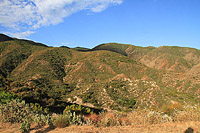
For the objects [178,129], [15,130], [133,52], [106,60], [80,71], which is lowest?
[15,130]

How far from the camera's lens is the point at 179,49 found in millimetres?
107562

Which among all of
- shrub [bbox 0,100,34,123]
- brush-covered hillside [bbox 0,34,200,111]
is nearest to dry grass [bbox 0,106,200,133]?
shrub [bbox 0,100,34,123]

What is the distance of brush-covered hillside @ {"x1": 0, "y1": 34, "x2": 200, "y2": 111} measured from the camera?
25.9 m

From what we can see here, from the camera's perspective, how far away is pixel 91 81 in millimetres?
36469

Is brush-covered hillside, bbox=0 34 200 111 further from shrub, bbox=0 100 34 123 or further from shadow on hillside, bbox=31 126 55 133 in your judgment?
shadow on hillside, bbox=31 126 55 133

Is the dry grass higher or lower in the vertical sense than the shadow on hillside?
higher

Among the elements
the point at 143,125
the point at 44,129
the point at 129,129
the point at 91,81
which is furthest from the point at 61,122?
the point at 91,81

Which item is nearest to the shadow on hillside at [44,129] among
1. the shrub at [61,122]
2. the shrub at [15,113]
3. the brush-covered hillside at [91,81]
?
the shrub at [61,122]

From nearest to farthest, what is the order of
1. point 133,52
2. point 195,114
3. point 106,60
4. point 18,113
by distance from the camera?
point 195,114 < point 18,113 < point 106,60 < point 133,52

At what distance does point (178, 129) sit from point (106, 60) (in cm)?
4204

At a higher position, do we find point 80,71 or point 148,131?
point 80,71

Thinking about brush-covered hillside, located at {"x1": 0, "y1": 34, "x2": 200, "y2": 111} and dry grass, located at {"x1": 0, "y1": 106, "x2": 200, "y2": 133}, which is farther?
brush-covered hillside, located at {"x1": 0, "y1": 34, "x2": 200, "y2": 111}

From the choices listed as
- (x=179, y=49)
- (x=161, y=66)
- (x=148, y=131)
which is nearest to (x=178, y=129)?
(x=148, y=131)

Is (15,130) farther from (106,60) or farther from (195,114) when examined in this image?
(106,60)
